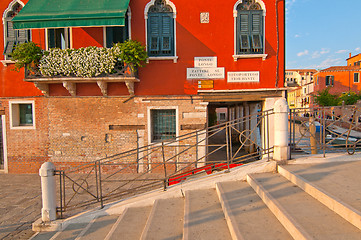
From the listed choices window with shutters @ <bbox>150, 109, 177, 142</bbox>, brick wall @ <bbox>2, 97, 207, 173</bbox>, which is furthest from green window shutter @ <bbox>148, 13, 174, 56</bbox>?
window with shutters @ <bbox>150, 109, 177, 142</bbox>

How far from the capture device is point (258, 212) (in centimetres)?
353

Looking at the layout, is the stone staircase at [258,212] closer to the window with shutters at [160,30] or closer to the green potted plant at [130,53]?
the green potted plant at [130,53]

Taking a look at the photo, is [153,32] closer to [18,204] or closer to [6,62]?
[6,62]

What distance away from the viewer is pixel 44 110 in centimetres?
909

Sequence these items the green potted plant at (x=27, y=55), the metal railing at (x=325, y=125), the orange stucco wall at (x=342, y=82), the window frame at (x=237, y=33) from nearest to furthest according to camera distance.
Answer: the metal railing at (x=325, y=125) < the green potted plant at (x=27, y=55) < the window frame at (x=237, y=33) < the orange stucco wall at (x=342, y=82)

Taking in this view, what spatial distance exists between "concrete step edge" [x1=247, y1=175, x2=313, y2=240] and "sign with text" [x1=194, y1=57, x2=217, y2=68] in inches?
216

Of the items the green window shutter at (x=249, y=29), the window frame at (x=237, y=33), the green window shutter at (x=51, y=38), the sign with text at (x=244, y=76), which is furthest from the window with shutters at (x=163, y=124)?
the green window shutter at (x=51, y=38)

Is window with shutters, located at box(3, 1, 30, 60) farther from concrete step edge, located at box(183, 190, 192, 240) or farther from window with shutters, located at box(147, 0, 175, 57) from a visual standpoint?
concrete step edge, located at box(183, 190, 192, 240)

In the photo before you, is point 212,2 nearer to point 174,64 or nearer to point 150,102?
point 174,64

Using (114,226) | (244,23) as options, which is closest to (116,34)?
(244,23)

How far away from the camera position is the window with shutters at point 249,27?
8.63 m

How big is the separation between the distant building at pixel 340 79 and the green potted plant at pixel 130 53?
41.0 meters

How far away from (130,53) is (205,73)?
9.49 ft

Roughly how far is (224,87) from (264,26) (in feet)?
9.01
